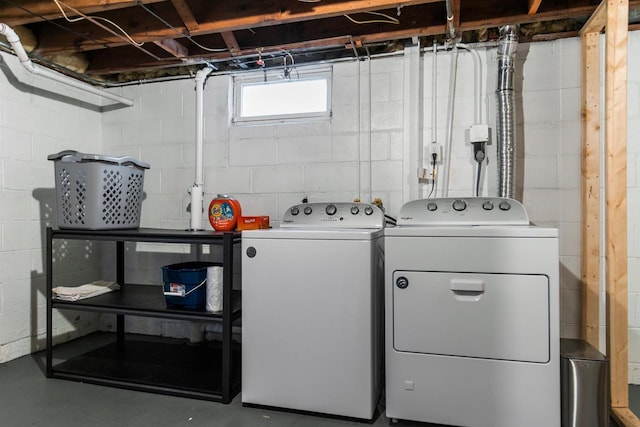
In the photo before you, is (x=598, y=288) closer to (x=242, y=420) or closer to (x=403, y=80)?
(x=403, y=80)

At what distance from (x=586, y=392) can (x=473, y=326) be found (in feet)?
1.80

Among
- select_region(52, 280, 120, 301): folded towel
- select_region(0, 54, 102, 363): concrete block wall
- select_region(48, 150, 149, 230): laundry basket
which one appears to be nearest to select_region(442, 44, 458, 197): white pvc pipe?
select_region(48, 150, 149, 230): laundry basket

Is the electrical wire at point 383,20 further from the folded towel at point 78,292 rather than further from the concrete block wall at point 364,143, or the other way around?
the folded towel at point 78,292

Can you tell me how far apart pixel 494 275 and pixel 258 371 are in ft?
3.96

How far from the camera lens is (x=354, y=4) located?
209 centimetres

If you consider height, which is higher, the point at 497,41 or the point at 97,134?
the point at 497,41

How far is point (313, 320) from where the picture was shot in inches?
74.7

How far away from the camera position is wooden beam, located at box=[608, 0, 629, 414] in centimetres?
187

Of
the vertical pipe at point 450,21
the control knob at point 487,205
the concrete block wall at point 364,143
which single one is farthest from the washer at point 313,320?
the vertical pipe at point 450,21

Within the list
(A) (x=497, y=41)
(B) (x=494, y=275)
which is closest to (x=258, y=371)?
(B) (x=494, y=275)

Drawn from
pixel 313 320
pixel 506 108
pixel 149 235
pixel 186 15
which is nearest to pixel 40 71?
pixel 186 15

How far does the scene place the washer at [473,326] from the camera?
5.39 ft

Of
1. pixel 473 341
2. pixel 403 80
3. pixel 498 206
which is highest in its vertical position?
pixel 403 80

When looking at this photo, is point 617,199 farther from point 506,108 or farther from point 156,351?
point 156,351
